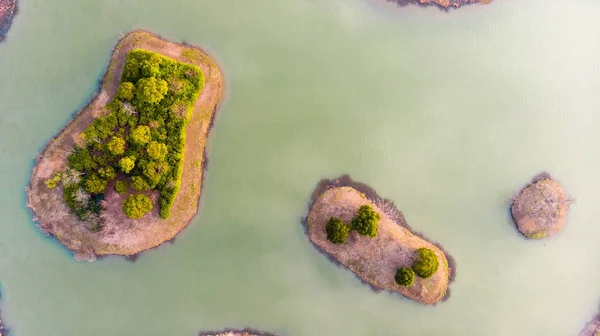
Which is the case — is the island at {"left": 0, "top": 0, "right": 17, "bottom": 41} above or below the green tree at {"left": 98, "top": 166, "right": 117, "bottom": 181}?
above

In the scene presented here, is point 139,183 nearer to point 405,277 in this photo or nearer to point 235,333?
point 235,333

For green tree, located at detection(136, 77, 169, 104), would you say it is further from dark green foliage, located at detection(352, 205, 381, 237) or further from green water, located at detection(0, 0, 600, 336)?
dark green foliage, located at detection(352, 205, 381, 237)

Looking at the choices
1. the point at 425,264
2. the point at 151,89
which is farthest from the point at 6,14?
the point at 425,264

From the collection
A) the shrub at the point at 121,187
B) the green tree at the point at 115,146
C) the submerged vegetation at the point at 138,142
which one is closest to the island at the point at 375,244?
the submerged vegetation at the point at 138,142

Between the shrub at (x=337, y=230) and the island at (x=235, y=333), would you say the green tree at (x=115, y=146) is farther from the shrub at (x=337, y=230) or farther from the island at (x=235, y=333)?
the shrub at (x=337, y=230)

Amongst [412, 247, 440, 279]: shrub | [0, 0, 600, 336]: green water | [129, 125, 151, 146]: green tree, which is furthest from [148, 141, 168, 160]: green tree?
[412, 247, 440, 279]: shrub

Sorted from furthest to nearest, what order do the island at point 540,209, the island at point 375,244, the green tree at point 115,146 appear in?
the island at point 540,209
the island at point 375,244
the green tree at point 115,146
